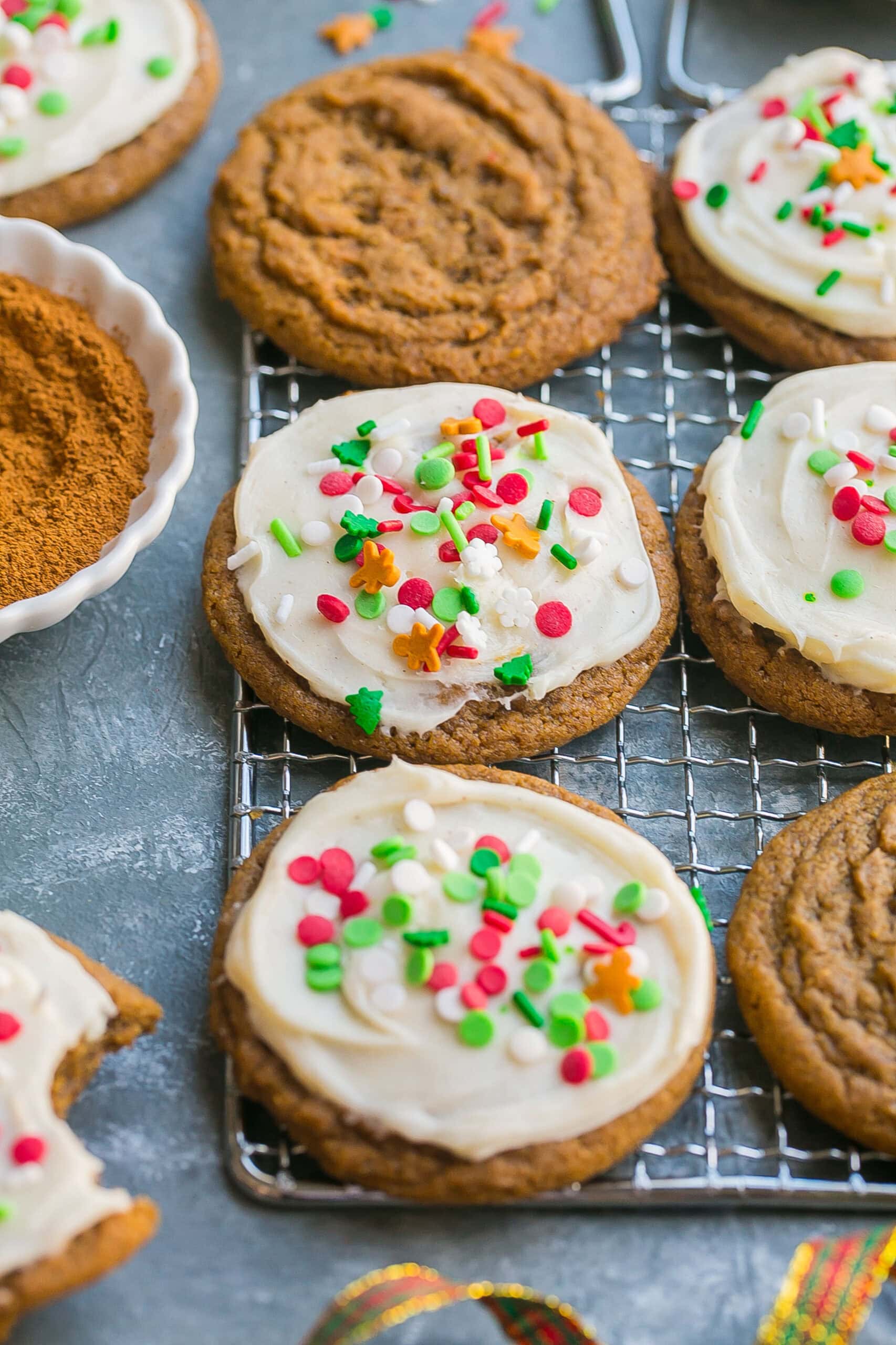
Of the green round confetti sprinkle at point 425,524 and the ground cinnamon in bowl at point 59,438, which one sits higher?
the ground cinnamon in bowl at point 59,438

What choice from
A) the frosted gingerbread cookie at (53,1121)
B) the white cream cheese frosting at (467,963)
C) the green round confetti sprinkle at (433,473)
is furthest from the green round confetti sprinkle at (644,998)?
the green round confetti sprinkle at (433,473)

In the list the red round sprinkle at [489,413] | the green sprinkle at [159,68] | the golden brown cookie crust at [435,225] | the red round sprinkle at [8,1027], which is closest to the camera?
the red round sprinkle at [8,1027]

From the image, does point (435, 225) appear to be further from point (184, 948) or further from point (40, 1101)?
point (40, 1101)

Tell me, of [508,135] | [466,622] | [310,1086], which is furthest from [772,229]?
[310,1086]

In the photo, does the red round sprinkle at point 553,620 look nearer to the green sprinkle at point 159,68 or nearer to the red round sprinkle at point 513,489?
the red round sprinkle at point 513,489

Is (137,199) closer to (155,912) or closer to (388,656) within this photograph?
(388,656)

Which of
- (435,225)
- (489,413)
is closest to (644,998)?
(489,413)

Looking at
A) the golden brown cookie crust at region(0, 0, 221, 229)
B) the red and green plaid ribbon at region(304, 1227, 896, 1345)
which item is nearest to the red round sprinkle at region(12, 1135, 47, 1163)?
the red and green plaid ribbon at region(304, 1227, 896, 1345)
